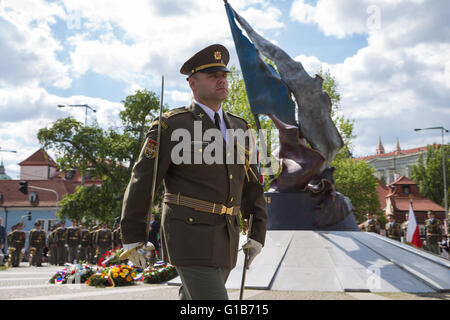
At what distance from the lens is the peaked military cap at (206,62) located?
3.30m

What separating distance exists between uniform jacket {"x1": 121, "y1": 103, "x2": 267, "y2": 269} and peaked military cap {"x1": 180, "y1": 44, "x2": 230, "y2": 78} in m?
0.28

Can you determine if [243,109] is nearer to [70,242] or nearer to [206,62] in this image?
[70,242]

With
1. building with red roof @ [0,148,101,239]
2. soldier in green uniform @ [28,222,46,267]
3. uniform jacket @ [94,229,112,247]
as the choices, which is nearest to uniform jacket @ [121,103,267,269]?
soldier in green uniform @ [28,222,46,267]

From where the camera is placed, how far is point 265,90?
15.0 m

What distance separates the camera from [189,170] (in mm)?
3105

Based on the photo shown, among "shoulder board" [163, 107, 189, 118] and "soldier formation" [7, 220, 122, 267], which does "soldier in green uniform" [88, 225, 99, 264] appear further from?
"shoulder board" [163, 107, 189, 118]

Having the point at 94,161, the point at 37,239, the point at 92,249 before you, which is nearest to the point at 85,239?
the point at 92,249

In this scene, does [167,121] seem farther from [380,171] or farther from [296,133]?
[380,171]

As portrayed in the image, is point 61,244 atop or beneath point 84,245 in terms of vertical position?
atop

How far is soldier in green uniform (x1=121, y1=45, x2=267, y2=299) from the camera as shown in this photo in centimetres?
290

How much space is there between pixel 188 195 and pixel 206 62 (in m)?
1.00

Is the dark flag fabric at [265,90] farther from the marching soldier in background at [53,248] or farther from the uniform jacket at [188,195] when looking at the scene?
the marching soldier in background at [53,248]
